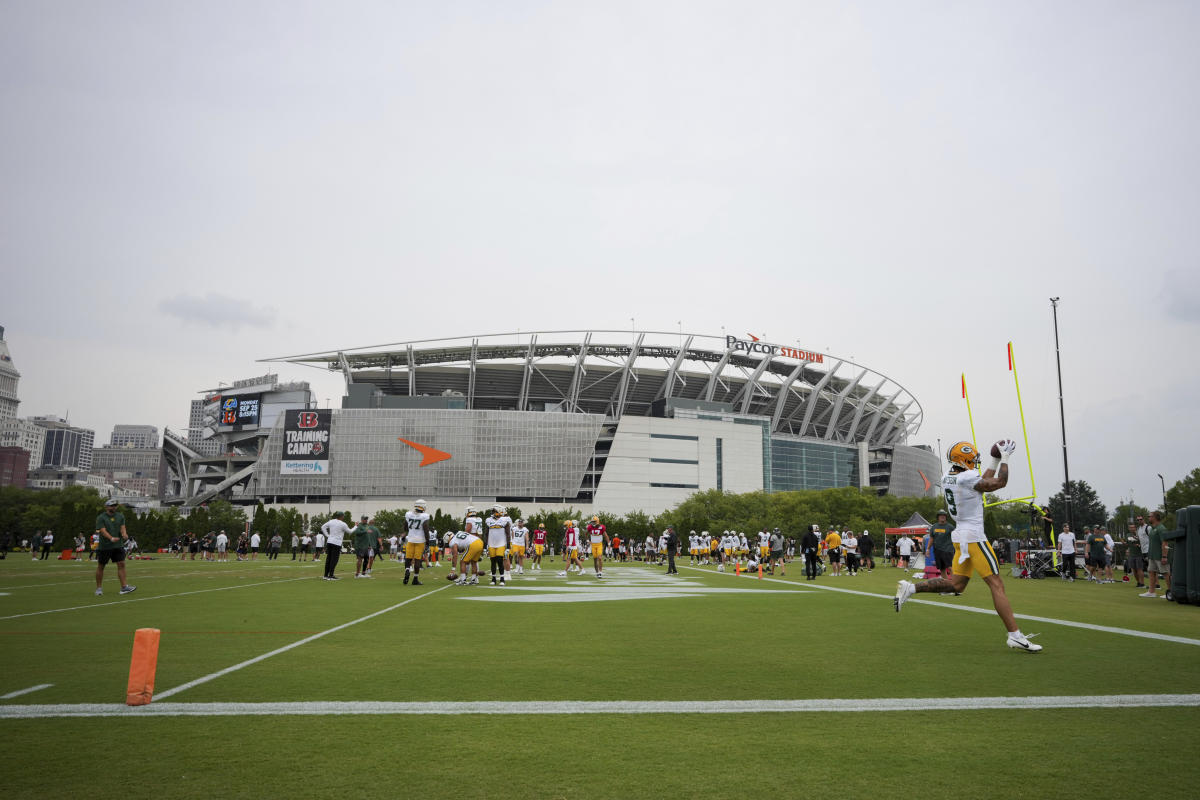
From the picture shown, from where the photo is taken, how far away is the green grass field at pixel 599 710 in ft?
11.8

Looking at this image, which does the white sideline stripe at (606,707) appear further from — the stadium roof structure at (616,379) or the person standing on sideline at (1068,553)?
the stadium roof structure at (616,379)

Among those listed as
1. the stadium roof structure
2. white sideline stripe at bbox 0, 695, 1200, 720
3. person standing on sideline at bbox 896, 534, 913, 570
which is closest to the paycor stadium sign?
the stadium roof structure

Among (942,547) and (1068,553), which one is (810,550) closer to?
(942,547)

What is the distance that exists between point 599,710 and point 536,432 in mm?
102177

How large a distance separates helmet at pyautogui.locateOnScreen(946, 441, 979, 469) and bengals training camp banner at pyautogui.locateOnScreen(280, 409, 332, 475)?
4186 inches

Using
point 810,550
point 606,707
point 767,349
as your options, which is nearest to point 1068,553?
point 810,550

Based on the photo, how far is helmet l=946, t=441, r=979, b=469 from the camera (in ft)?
29.1

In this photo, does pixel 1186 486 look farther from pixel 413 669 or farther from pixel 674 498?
Result: pixel 413 669

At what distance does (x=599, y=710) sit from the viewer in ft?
16.4

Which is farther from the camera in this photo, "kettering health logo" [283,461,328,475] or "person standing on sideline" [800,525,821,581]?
"kettering health logo" [283,461,328,475]

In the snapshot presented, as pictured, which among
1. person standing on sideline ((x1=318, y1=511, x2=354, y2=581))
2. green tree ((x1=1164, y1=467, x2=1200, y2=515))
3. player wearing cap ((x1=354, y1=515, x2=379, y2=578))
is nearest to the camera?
person standing on sideline ((x1=318, y1=511, x2=354, y2=581))

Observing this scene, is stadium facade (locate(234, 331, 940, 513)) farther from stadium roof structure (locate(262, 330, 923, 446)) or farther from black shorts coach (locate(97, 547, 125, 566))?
black shorts coach (locate(97, 547, 125, 566))

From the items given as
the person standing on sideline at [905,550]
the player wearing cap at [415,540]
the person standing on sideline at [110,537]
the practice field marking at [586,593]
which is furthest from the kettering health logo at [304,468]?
the person standing on sideline at [110,537]

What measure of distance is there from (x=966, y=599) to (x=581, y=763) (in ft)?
42.5
